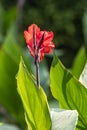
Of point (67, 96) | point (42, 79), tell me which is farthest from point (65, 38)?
point (67, 96)

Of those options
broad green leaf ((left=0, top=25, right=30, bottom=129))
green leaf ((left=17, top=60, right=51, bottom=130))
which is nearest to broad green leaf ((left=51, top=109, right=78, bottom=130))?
green leaf ((left=17, top=60, right=51, bottom=130))

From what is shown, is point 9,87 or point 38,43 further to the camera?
point 9,87

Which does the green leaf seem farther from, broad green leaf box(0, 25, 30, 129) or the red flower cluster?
broad green leaf box(0, 25, 30, 129)

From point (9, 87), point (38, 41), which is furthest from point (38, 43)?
point (9, 87)

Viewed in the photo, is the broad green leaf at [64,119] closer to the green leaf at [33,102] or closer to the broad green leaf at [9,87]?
the green leaf at [33,102]

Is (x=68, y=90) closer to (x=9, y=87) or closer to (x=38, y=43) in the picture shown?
(x=38, y=43)

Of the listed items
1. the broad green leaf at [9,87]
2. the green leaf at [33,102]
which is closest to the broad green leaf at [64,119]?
the green leaf at [33,102]
